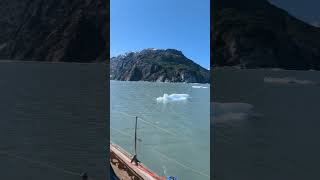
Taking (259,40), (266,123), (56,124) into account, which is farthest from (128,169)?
(259,40)

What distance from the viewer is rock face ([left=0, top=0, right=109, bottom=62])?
4.16 meters

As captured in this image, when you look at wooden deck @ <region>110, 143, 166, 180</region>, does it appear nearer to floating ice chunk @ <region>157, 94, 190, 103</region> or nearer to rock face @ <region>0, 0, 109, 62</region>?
rock face @ <region>0, 0, 109, 62</region>

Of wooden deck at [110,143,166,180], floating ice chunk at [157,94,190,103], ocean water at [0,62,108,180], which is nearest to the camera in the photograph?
ocean water at [0,62,108,180]

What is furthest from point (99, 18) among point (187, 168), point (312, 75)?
point (187, 168)

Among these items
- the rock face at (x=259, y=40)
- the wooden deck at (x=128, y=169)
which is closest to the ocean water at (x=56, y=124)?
the rock face at (x=259, y=40)

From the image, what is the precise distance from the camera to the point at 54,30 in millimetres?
4297

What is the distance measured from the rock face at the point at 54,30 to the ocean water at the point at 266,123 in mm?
1366

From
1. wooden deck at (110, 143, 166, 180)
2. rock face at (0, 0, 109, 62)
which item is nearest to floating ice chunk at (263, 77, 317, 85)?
rock face at (0, 0, 109, 62)

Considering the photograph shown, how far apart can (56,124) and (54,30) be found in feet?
3.29

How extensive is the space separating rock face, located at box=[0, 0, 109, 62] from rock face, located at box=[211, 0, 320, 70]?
1.27 meters

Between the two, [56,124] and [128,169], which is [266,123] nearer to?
[56,124]

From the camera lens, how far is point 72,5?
168 inches

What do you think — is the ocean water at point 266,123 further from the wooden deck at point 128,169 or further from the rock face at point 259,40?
the wooden deck at point 128,169

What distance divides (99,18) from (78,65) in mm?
532
